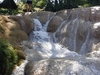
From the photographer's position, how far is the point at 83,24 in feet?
51.1

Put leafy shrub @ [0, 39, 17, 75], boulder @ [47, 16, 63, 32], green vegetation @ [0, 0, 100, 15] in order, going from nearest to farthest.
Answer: leafy shrub @ [0, 39, 17, 75], boulder @ [47, 16, 63, 32], green vegetation @ [0, 0, 100, 15]

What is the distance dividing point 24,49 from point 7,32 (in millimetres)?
2106

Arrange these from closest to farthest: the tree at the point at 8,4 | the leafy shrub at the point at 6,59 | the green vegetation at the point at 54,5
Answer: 1. the leafy shrub at the point at 6,59
2. the green vegetation at the point at 54,5
3. the tree at the point at 8,4

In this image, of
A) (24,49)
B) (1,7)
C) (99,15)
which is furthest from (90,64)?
(1,7)

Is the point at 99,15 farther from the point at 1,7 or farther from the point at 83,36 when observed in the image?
the point at 1,7

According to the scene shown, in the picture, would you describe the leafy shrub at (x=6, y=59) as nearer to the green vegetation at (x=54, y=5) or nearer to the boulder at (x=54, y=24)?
the boulder at (x=54, y=24)

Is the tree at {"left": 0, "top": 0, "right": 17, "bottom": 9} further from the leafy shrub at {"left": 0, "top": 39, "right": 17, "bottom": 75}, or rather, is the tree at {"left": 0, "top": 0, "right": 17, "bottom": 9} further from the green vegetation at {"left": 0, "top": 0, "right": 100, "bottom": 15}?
the leafy shrub at {"left": 0, "top": 39, "right": 17, "bottom": 75}

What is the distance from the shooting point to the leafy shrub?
944cm

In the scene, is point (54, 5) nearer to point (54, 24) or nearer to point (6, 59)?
point (54, 24)

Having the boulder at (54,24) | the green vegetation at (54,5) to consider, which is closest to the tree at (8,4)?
the green vegetation at (54,5)

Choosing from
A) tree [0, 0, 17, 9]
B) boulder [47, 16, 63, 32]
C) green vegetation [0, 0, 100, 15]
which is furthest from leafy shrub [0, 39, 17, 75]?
tree [0, 0, 17, 9]

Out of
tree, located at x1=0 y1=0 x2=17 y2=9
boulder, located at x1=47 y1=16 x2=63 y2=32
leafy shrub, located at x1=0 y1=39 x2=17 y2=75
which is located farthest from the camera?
tree, located at x1=0 y1=0 x2=17 y2=9

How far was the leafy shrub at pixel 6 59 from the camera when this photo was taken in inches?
372

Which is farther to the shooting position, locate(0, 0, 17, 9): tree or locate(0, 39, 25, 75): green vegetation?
locate(0, 0, 17, 9): tree
